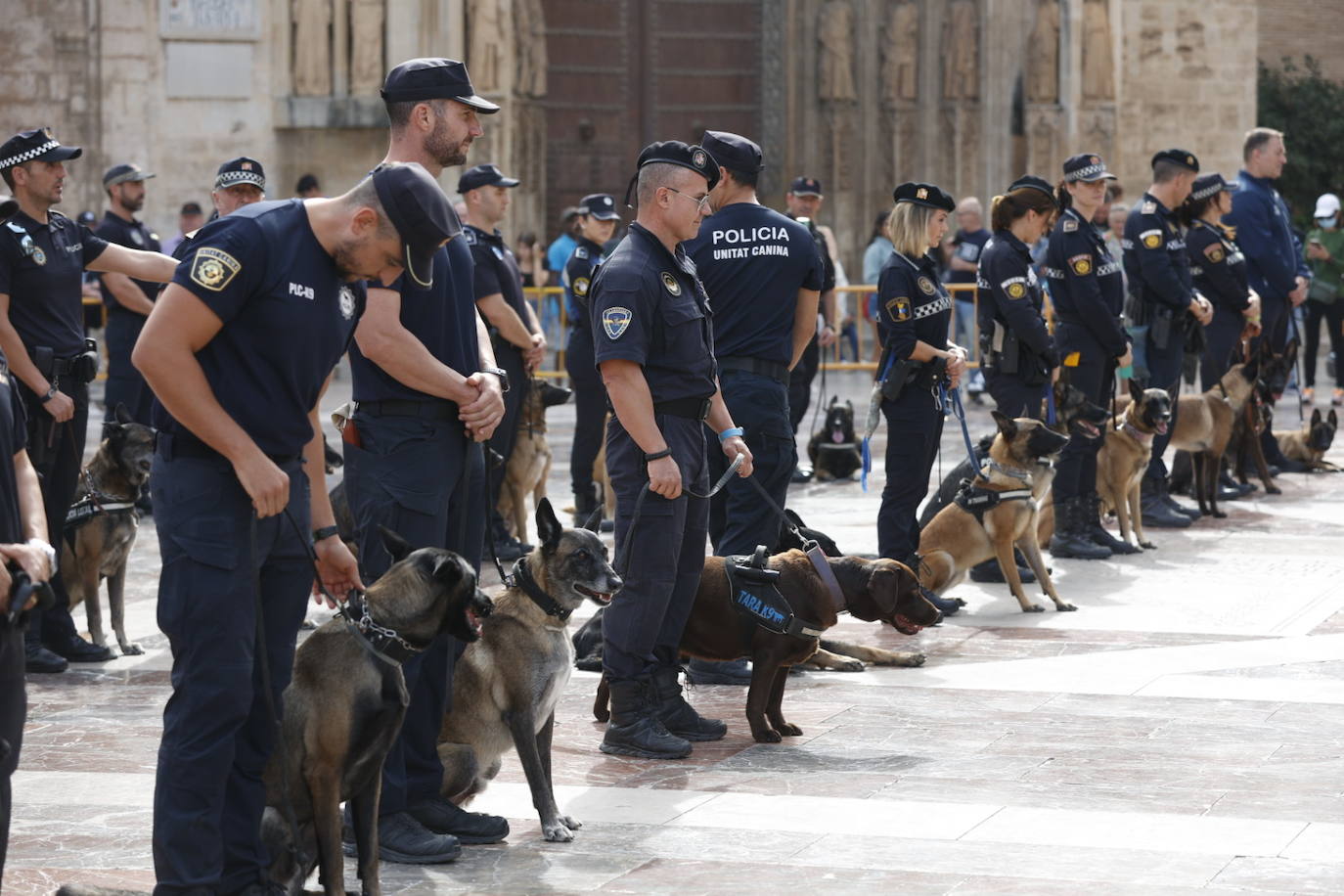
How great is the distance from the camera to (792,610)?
277 inches

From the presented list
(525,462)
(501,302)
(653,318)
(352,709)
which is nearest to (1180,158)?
(525,462)

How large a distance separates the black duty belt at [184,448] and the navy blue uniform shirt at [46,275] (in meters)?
3.28

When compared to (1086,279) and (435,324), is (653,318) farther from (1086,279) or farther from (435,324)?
(1086,279)

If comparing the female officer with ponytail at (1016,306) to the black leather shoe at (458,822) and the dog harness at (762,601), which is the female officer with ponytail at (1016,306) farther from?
the black leather shoe at (458,822)

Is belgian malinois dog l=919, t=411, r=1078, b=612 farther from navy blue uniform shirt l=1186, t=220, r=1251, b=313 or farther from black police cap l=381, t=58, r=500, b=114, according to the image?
black police cap l=381, t=58, r=500, b=114

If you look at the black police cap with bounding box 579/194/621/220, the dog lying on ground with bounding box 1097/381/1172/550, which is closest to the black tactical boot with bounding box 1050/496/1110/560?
the dog lying on ground with bounding box 1097/381/1172/550

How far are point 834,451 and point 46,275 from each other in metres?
7.79

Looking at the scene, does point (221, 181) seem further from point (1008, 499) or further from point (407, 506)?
point (407, 506)

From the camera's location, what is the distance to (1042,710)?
7.53m

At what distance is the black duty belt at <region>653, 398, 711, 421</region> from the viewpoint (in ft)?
22.2

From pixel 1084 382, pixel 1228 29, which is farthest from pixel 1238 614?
pixel 1228 29

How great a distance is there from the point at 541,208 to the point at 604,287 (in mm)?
17246

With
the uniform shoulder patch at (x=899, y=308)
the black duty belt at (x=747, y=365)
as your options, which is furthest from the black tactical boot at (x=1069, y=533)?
the black duty belt at (x=747, y=365)

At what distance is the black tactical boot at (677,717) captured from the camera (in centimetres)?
703
